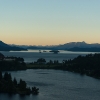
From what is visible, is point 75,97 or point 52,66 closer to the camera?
point 75,97

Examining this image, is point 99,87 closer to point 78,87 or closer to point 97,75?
point 78,87

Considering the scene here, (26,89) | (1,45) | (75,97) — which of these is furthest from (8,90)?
(1,45)

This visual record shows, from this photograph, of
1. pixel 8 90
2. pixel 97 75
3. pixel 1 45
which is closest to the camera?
pixel 8 90

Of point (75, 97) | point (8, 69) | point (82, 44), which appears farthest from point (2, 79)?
point (82, 44)

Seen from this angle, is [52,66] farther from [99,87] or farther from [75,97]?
[75,97]

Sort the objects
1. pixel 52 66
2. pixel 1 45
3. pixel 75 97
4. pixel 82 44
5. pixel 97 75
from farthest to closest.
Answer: pixel 82 44 → pixel 1 45 → pixel 52 66 → pixel 97 75 → pixel 75 97

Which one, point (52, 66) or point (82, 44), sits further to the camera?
point (82, 44)

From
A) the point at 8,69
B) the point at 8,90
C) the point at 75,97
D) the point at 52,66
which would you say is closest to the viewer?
the point at 75,97

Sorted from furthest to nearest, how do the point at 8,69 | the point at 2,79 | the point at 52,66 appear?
the point at 52,66, the point at 8,69, the point at 2,79
